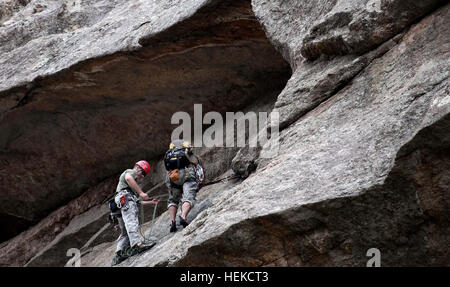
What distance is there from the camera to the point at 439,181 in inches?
243

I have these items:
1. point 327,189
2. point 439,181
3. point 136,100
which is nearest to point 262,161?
→ point 327,189

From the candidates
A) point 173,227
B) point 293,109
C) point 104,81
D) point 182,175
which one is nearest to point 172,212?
point 173,227

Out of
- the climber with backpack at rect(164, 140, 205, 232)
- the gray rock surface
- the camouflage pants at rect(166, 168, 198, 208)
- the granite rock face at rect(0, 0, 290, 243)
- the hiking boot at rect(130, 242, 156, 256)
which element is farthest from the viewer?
the granite rock face at rect(0, 0, 290, 243)

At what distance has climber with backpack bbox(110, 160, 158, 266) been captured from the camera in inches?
404

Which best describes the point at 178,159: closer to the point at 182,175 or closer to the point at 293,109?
the point at 182,175

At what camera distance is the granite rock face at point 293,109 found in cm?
641

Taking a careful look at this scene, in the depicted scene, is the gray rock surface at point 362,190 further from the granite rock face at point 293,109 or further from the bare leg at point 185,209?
the bare leg at point 185,209

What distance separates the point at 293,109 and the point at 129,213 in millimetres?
3611

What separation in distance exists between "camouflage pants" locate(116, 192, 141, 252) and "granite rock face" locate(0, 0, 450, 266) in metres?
0.47

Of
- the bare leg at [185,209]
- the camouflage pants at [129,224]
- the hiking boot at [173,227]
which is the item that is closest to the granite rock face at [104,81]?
the camouflage pants at [129,224]

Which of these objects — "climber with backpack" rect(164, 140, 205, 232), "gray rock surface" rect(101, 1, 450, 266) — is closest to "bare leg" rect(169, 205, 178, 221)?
"climber with backpack" rect(164, 140, 205, 232)

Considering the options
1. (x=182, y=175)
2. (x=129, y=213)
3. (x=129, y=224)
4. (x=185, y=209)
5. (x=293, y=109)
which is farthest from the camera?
(x=182, y=175)

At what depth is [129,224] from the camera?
10.4 metres

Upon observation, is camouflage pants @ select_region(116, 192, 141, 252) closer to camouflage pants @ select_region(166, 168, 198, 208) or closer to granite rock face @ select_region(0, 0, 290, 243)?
camouflage pants @ select_region(166, 168, 198, 208)
